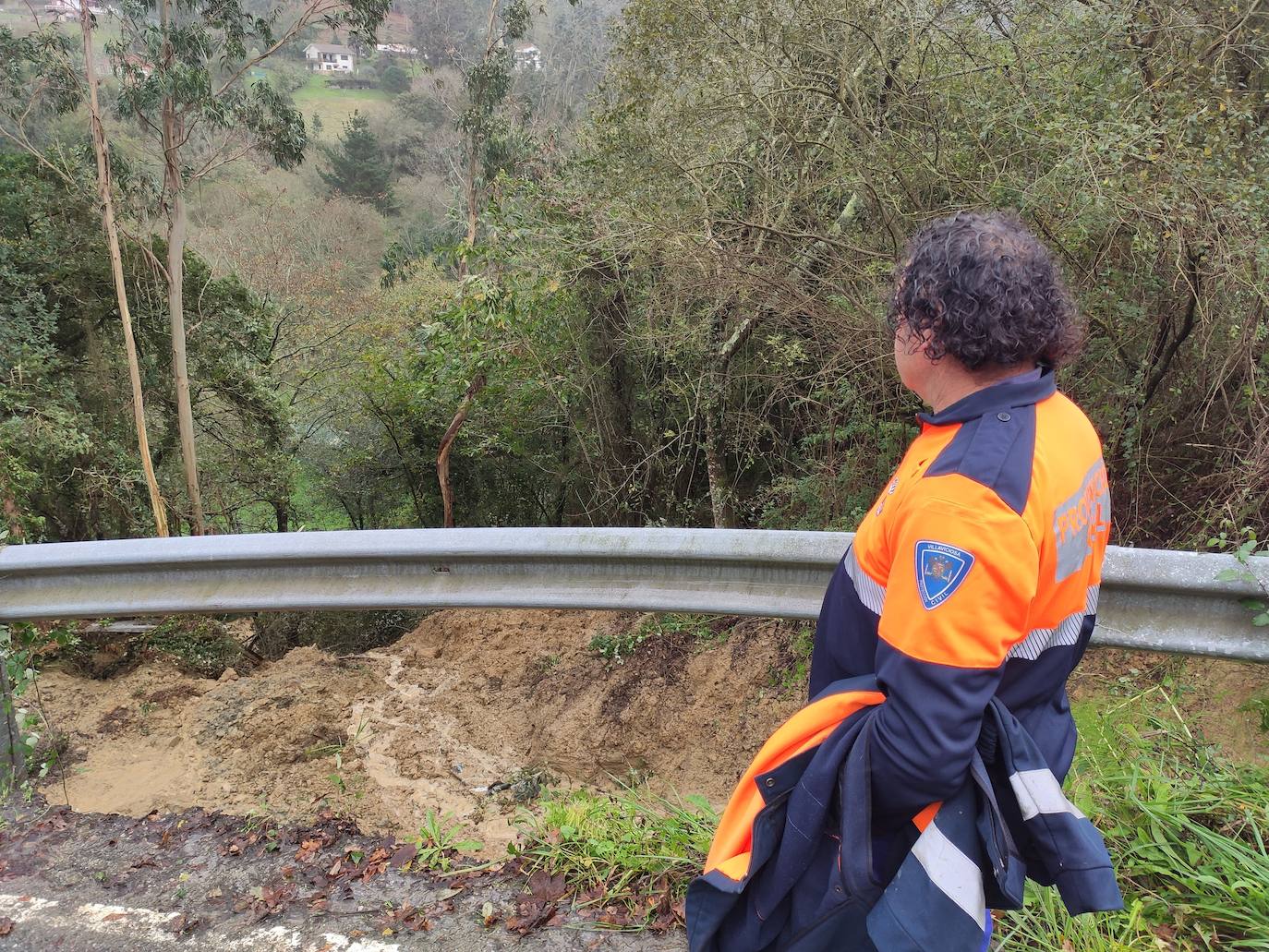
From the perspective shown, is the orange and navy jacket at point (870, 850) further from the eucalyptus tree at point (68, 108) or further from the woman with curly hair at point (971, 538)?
the eucalyptus tree at point (68, 108)

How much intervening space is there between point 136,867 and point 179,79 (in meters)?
13.7

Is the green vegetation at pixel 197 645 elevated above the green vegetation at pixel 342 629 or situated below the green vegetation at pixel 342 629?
above

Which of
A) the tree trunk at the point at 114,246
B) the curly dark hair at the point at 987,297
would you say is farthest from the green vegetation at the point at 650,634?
the tree trunk at the point at 114,246

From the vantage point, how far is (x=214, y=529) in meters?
14.2

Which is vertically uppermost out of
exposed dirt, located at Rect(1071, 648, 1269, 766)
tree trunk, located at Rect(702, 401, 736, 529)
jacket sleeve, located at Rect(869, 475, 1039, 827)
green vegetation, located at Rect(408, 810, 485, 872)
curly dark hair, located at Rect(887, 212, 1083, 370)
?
curly dark hair, located at Rect(887, 212, 1083, 370)

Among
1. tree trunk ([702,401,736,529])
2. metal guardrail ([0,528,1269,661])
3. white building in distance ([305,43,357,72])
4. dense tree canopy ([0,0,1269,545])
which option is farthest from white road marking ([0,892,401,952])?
white building in distance ([305,43,357,72])

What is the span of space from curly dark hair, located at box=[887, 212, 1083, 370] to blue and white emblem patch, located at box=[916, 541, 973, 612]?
0.34m

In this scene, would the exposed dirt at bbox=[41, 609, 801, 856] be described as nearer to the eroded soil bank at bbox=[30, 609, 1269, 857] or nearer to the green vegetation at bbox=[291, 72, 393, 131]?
the eroded soil bank at bbox=[30, 609, 1269, 857]

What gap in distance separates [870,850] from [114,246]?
13.4 metres

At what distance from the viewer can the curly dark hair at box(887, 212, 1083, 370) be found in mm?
1266

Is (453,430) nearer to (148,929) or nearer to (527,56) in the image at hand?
(148,929)

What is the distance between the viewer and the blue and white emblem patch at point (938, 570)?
3.71 ft

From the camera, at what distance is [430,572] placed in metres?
2.60

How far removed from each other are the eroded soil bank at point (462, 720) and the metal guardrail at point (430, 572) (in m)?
0.66
